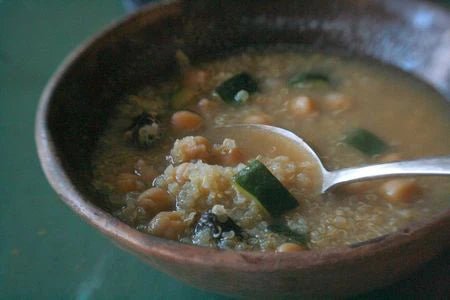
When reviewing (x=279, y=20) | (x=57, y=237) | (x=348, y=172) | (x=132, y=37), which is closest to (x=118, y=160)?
(x=57, y=237)

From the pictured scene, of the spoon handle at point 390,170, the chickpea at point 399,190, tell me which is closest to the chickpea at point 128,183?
the spoon handle at point 390,170

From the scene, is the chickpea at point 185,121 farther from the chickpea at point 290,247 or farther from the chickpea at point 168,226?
the chickpea at point 290,247

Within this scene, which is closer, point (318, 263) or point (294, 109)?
point (318, 263)

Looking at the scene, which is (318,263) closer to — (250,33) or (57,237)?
(57,237)

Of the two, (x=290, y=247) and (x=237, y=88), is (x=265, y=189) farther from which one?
(x=237, y=88)

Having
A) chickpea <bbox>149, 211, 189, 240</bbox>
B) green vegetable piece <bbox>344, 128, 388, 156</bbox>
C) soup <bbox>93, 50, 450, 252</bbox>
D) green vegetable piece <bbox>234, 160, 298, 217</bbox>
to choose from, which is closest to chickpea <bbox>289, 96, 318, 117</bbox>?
soup <bbox>93, 50, 450, 252</bbox>

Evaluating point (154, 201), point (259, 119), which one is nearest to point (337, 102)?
point (259, 119)

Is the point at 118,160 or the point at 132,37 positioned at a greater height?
the point at 132,37
